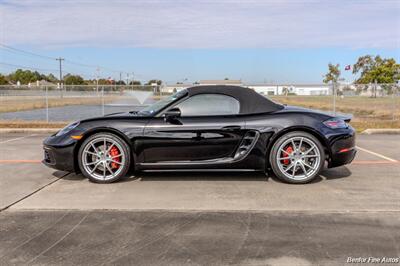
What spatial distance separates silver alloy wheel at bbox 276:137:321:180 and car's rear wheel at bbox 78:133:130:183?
2.13 meters

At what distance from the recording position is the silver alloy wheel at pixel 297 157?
5.37 m

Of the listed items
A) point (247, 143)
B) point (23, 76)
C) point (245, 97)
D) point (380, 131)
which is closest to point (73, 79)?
point (23, 76)

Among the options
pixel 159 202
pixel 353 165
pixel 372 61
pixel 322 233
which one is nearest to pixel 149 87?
pixel 353 165

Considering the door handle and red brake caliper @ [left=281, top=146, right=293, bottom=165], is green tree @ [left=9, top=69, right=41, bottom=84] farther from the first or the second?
red brake caliper @ [left=281, top=146, right=293, bottom=165]

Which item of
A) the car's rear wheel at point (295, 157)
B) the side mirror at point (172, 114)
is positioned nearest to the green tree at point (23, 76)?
the side mirror at point (172, 114)

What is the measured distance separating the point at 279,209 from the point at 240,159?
113 cm

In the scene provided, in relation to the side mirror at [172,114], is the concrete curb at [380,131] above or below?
below

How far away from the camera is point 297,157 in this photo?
17.7 feet

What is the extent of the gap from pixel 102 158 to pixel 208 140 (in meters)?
1.50

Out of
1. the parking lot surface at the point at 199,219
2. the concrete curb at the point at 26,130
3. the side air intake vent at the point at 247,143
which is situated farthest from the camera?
the concrete curb at the point at 26,130

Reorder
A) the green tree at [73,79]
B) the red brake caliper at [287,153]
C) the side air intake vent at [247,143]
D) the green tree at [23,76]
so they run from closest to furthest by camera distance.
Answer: the side air intake vent at [247,143] < the red brake caliper at [287,153] < the green tree at [73,79] < the green tree at [23,76]

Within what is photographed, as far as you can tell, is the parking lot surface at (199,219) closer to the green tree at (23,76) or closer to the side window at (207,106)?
the side window at (207,106)

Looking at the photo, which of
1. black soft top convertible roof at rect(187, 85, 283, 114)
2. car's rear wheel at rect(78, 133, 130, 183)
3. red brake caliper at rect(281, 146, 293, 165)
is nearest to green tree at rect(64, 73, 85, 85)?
car's rear wheel at rect(78, 133, 130, 183)

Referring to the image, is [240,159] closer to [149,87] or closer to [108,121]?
[108,121]
